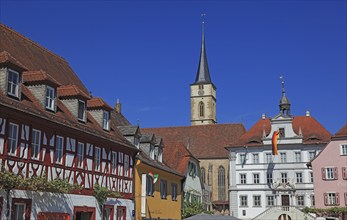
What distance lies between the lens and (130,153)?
30109 mm

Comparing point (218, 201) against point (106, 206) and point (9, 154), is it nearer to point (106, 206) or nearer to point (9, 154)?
point (106, 206)

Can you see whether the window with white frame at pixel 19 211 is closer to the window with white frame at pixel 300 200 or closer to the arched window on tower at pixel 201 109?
the window with white frame at pixel 300 200

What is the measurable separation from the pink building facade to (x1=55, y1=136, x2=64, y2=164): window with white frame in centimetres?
3194

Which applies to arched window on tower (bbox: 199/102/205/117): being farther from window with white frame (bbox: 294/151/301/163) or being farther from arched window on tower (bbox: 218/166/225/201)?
window with white frame (bbox: 294/151/301/163)

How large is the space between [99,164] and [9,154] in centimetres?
766

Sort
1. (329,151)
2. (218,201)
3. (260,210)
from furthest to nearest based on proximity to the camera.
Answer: (218,201) → (260,210) → (329,151)

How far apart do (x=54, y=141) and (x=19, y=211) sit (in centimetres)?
366

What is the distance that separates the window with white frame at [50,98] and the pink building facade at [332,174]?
32128 mm

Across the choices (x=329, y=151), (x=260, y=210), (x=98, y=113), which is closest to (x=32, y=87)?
(x=98, y=113)

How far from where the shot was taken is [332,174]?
158 feet

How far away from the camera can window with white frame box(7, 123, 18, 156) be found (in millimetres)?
18766

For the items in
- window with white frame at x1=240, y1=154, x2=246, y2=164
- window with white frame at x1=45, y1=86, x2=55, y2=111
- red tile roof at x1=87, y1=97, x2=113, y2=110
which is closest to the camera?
window with white frame at x1=45, y1=86, x2=55, y2=111

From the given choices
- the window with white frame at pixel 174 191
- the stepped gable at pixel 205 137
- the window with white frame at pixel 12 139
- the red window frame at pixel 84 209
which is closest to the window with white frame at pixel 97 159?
the red window frame at pixel 84 209

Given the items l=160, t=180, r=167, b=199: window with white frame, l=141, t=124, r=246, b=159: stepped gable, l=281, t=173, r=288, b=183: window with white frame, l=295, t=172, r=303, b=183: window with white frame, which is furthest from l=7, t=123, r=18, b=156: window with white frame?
l=141, t=124, r=246, b=159: stepped gable
